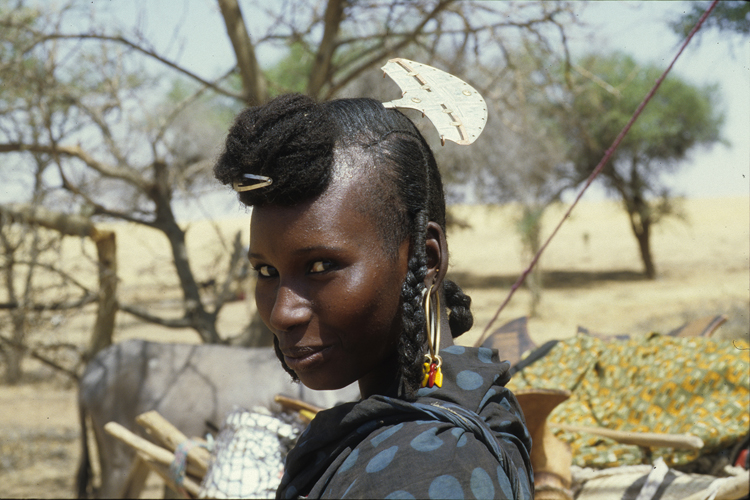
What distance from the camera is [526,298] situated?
52.3 ft

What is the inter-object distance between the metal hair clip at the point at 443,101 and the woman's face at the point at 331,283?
0.81 ft

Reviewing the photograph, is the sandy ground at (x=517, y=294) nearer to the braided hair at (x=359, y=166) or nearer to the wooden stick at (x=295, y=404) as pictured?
the braided hair at (x=359, y=166)

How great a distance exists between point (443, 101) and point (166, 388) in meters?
3.74

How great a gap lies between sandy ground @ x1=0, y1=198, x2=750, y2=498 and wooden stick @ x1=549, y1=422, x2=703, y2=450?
2.55ft

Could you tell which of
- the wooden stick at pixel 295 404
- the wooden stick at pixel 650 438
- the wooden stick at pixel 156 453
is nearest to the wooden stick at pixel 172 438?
the wooden stick at pixel 156 453

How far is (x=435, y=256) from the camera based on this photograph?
121 centimetres

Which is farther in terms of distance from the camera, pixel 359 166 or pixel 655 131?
pixel 655 131

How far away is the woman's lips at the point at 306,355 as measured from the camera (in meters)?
1.12

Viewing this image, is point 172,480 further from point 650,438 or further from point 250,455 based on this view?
point 650,438

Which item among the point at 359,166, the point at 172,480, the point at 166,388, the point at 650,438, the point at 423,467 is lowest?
the point at 166,388

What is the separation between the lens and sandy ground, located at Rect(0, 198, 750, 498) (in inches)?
235

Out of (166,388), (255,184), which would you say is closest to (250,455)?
(255,184)

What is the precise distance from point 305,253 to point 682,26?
15.7ft

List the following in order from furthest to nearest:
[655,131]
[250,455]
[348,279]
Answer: [655,131] → [250,455] → [348,279]
